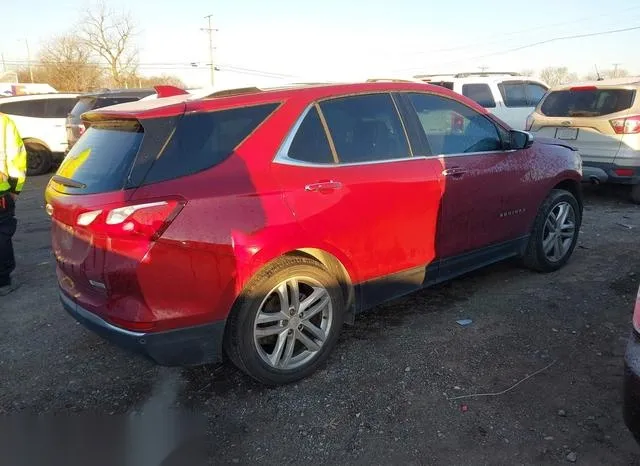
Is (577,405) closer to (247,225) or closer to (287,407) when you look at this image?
(287,407)

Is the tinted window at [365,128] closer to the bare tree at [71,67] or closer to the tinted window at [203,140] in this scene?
the tinted window at [203,140]

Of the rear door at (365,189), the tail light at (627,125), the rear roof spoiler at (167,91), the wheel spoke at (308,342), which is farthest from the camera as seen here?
the tail light at (627,125)

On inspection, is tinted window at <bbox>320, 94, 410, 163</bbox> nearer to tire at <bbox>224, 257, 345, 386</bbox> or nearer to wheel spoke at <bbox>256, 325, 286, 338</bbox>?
tire at <bbox>224, 257, 345, 386</bbox>

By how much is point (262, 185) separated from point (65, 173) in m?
1.23

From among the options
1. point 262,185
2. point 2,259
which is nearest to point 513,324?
point 262,185

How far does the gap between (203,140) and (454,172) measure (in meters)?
1.90

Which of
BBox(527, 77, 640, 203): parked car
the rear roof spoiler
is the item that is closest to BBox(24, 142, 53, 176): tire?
the rear roof spoiler

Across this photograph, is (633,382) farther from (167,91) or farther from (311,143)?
(167,91)

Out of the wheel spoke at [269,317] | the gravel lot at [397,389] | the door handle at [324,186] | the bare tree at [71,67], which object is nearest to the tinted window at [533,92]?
the gravel lot at [397,389]

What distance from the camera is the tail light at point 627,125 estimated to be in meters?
7.38

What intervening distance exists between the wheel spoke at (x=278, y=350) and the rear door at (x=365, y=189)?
571mm

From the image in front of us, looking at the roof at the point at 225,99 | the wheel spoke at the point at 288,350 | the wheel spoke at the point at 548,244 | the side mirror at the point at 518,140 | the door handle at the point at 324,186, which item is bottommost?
the wheel spoke at the point at 288,350

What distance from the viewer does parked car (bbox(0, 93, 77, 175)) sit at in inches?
502

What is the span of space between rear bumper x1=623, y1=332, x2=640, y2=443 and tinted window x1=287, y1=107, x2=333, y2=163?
1.88 m
